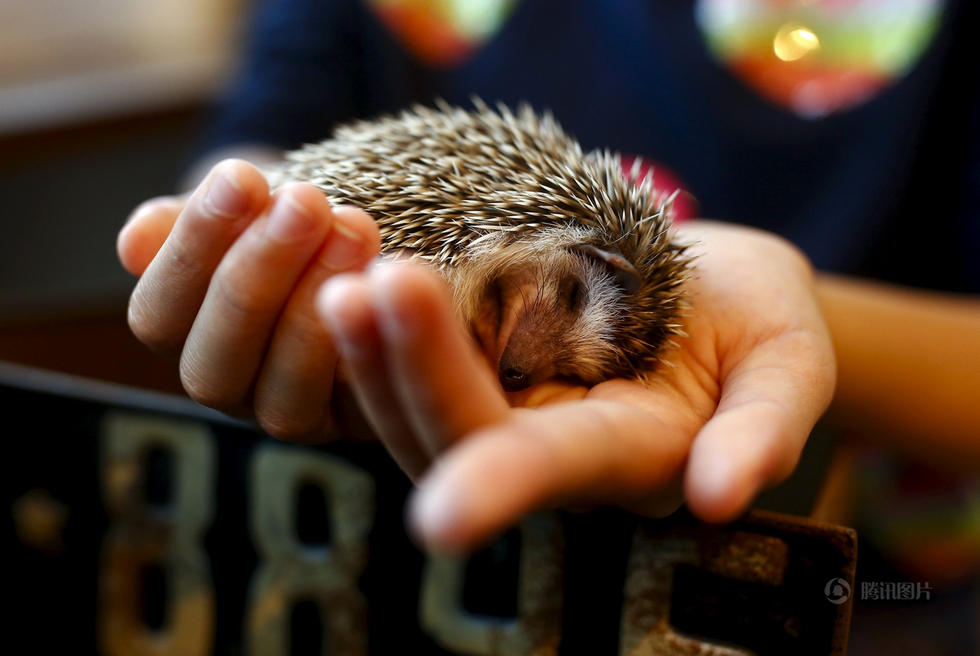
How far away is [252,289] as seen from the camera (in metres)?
0.78

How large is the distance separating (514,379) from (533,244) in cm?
20

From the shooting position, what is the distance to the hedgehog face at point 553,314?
1.00 metres

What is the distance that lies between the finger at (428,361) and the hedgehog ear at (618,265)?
0.40 meters

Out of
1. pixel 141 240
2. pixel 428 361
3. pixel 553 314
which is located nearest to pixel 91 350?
pixel 141 240

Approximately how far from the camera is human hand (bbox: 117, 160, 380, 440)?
2.48 feet

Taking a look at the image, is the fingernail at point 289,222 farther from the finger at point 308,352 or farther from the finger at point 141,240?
the finger at point 141,240

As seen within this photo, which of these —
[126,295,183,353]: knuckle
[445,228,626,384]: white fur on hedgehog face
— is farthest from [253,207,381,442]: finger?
[445,228,626,384]: white fur on hedgehog face

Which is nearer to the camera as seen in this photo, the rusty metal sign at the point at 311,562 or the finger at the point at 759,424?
the finger at the point at 759,424

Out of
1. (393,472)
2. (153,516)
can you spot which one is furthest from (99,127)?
(393,472)

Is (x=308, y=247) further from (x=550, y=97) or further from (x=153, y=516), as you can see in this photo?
(x=550, y=97)

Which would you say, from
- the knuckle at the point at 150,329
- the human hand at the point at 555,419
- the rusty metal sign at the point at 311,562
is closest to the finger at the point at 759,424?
the human hand at the point at 555,419

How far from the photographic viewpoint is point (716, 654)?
792 mm

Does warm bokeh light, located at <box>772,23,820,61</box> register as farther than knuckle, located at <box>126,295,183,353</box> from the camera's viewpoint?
Yes

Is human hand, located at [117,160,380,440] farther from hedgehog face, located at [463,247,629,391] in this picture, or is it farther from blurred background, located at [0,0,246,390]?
blurred background, located at [0,0,246,390]
